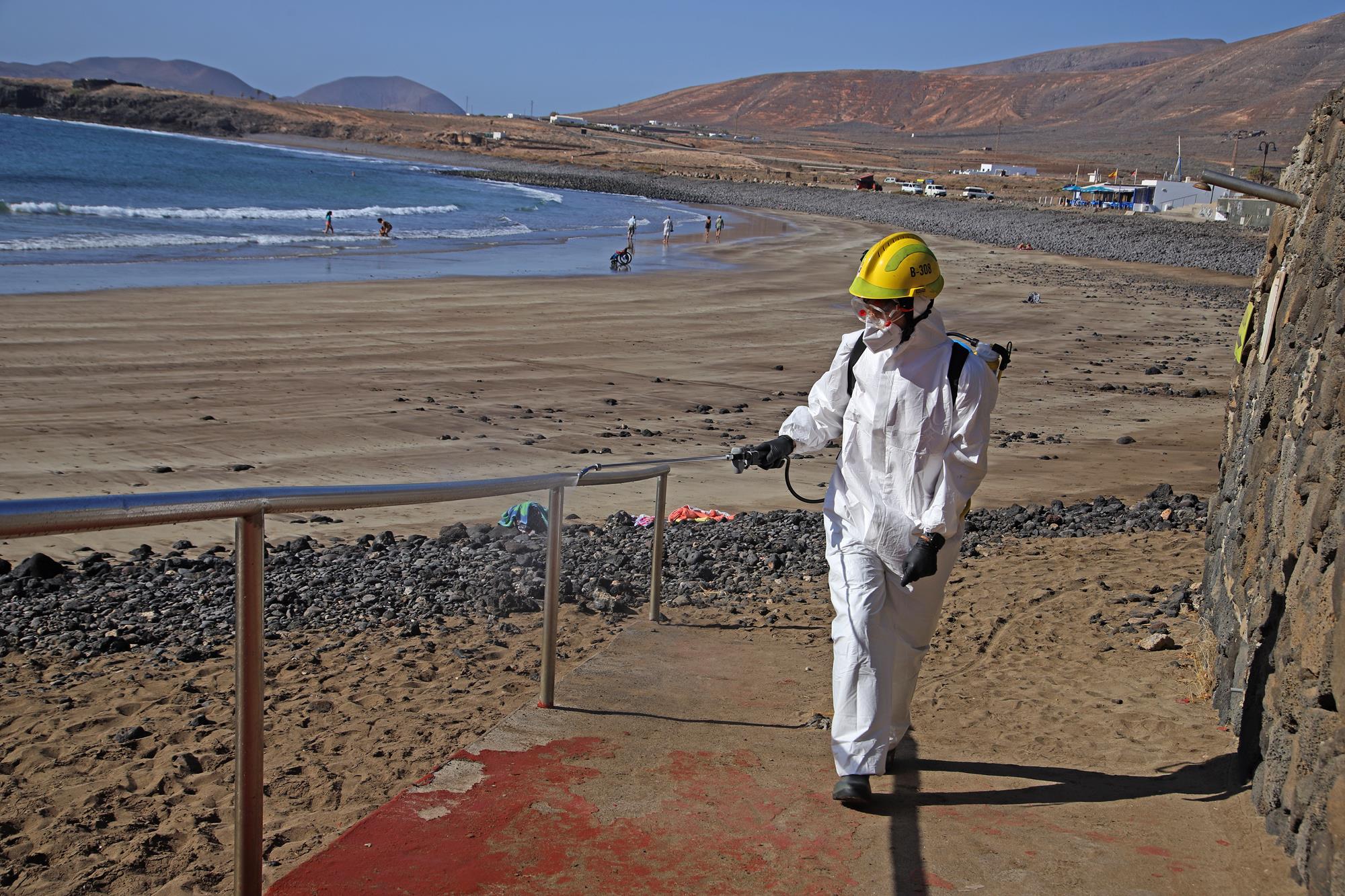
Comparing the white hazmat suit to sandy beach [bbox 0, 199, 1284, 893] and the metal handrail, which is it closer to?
sandy beach [bbox 0, 199, 1284, 893]

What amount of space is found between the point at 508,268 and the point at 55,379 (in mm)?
16553

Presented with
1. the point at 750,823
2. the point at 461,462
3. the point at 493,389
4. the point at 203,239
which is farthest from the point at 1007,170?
the point at 750,823

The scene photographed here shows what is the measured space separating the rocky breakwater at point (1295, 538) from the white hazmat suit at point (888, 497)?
101cm

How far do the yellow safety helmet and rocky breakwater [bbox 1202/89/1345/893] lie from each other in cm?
126

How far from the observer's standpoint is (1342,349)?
358cm

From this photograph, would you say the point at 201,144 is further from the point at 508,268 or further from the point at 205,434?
the point at 205,434

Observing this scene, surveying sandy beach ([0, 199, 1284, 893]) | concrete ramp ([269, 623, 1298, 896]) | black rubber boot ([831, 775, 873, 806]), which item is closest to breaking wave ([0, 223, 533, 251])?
sandy beach ([0, 199, 1284, 893])

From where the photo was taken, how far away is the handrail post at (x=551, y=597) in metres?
4.63

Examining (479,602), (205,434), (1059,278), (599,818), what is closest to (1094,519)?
(479,602)

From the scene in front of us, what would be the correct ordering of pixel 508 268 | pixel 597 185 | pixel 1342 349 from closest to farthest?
1. pixel 1342 349
2. pixel 508 268
3. pixel 597 185

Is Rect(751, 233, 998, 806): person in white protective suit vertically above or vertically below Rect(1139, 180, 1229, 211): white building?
below

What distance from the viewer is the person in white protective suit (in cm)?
381

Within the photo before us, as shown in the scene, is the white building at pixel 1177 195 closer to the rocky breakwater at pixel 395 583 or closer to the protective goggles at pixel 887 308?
the rocky breakwater at pixel 395 583

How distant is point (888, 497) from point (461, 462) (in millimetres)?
7931
